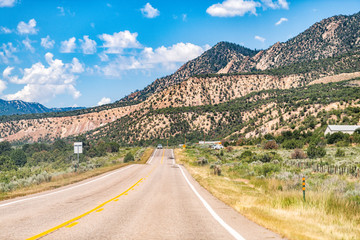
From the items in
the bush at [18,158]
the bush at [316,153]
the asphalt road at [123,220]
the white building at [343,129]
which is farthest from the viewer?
the bush at [18,158]

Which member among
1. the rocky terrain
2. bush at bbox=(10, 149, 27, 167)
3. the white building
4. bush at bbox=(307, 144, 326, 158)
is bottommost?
bush at bbox=(10, 149, 27, 167)

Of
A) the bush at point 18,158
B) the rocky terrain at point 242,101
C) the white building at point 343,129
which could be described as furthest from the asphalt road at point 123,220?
the rocky terrain at point 242,101

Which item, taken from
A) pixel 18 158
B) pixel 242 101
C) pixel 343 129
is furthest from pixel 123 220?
pixel 242 101

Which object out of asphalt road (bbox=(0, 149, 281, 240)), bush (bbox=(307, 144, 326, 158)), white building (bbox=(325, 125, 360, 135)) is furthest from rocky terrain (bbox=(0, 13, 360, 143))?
asphalt road (bbox=(0, 149, 281, 240))

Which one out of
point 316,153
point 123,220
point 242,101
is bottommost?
point 316,153

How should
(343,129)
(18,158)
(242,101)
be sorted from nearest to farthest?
(343,129) < (18,158) < (242,101)

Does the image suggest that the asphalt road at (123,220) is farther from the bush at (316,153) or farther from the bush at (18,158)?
the bush at (18,158)

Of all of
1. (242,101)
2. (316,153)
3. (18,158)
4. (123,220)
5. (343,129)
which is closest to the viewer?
(123,220)

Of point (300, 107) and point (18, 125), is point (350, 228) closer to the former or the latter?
point (300, 107)

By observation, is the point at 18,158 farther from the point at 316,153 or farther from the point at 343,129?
the point at 343,129

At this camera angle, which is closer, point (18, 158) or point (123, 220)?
point (123, 220)

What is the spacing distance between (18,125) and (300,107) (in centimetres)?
17949

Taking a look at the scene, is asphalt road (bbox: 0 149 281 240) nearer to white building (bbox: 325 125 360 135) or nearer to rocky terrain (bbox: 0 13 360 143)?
white building (bbox: 325 125 360 135)

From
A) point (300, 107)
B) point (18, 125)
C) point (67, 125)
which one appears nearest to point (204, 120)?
point (300, 107)
